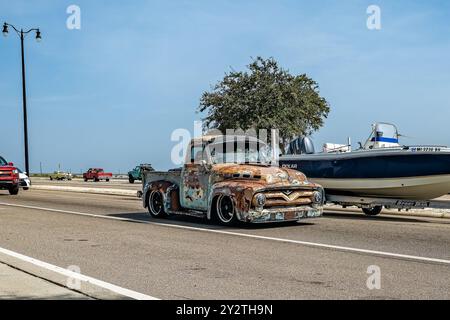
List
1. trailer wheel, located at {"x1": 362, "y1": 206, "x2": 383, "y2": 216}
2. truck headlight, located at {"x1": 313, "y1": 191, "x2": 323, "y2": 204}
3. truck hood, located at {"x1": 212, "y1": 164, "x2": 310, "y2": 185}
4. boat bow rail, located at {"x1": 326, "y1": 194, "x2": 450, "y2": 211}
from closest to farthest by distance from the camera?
truck hood, located at {"x1": 212, "y1": 164, "x2": 310, "y2": 185}, truck headlight, located at {"x1": 313, "y1": 191, "x2": 323, "y2": 204}, boat bow rail, located at {"x1": 326, "y1": 194, "x2": 450, "y2": 211}, trailer wheel, located at {"x1": 362, "y1": 206, "x2": 383, "y2": 216}

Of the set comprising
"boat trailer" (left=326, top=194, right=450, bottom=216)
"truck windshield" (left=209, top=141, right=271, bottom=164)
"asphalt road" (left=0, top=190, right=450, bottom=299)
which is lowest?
"asphalt road" (left=0, top=190, right=450, bottom=299)

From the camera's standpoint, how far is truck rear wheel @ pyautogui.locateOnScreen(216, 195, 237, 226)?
12.1 metres

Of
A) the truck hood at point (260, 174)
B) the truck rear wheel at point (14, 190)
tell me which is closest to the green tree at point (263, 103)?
the truck rear wheel at point (14, 190)

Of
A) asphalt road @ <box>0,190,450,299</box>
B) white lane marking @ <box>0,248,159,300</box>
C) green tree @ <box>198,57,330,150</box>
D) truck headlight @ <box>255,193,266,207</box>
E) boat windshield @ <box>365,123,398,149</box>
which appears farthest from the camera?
green tree @ <box>198,57,330,150</box>

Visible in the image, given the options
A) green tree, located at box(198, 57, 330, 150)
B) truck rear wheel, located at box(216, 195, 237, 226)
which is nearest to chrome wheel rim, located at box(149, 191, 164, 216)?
truck rear wheel, located at box(216, 195, 237, 226)

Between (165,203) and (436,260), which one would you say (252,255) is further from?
(165,203)

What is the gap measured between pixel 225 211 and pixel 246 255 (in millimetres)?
3786

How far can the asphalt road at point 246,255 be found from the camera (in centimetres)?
639

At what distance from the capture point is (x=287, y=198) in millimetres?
12000

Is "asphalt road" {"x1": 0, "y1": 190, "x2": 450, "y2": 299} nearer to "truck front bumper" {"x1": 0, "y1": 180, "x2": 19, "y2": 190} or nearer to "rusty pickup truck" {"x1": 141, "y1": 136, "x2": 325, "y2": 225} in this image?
"rusty pickup truck" {"x1": 141, "y1": 136, "x2": 325, "y2": 225}

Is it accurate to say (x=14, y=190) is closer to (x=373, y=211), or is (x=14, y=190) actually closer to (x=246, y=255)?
(x=373, y=211)

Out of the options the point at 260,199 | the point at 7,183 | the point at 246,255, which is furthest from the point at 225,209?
the point at 7,183
